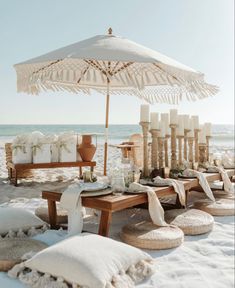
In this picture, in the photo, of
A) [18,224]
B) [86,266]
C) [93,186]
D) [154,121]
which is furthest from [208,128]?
[86,266]

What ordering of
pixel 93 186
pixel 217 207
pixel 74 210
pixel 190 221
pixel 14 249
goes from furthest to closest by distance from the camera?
pixel 217 207, pixel 190 221, pixel 93 186, pixel 74 210, pixel 14 249

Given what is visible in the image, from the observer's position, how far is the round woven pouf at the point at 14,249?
2559 millimetres

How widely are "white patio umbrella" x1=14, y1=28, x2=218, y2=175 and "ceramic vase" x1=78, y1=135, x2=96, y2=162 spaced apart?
1.18 meters

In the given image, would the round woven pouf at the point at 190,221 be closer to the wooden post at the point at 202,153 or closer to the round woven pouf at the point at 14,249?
the round woven pouf at the point at 14,249

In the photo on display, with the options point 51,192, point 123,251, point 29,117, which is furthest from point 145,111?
point 29,117

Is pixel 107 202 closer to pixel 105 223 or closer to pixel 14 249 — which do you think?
pixel 105 223

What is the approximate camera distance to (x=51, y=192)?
11.5 ft

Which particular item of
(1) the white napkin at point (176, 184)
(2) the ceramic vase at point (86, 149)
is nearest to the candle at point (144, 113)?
(1) the white napkin at point (176, 184)

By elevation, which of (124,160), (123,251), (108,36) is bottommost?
(123,251)

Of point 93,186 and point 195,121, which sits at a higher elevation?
point 195,121

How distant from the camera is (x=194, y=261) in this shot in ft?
9.42

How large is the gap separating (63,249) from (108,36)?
114 inches

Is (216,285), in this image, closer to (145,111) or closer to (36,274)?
(36,274)

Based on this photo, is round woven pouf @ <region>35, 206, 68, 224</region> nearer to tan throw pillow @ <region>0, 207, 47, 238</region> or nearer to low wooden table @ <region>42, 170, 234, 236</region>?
low wooden table @ <region>42, 170, 234, 236</region>
